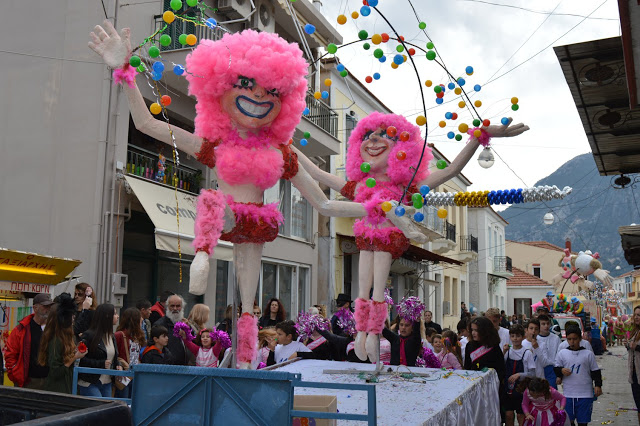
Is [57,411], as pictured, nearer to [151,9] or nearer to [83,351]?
[83,351]

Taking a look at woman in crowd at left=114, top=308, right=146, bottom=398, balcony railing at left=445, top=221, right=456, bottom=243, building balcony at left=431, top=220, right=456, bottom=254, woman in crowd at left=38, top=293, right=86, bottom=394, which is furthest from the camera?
balcony railing at left=445, top=221, right=456, bottom=243

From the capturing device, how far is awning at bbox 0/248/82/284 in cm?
593

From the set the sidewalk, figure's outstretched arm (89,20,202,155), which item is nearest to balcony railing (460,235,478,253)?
the sidewalk

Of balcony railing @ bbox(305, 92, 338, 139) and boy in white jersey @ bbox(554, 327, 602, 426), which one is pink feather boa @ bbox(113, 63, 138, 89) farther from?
balcony railing @ bbox(305, 92, 338, 139)

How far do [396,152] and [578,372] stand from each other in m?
3.50

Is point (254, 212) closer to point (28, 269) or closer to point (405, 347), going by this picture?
point (405, 347)

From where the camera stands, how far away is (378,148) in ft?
17.4

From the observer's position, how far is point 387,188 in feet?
16.6

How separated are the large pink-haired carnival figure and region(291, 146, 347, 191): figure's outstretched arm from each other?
27 cm

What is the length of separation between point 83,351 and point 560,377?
495 cm

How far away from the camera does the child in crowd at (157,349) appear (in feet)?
17.7

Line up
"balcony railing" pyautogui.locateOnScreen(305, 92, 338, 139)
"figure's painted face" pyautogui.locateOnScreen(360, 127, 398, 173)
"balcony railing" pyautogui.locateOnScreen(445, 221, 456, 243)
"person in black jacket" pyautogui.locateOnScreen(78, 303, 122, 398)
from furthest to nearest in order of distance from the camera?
"balcony railing" pyautogui.locateOnScreen(445, 221, 456, 243), "balcony railing" pyautogui.locateOnScreen(305, 92, 338, 139), "figure's painted face" pyautogui.locateOnScreen(360, 127, 398, 173), "person in black jacket" pyautogui.locateOnScreen(78, 303, 122, 398)

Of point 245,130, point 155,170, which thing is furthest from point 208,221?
point 155,170

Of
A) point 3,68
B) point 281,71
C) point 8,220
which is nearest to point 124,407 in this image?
point 281,71
